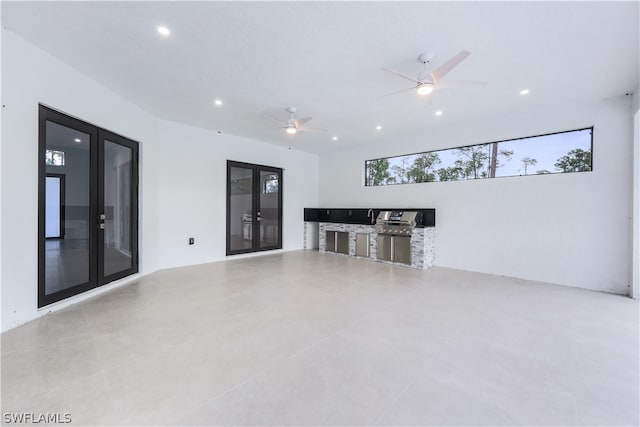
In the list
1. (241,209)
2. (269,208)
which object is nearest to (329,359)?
(241,209)

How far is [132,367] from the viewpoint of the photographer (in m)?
2.05

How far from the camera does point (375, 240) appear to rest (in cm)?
638

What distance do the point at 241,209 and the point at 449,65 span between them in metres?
5.26

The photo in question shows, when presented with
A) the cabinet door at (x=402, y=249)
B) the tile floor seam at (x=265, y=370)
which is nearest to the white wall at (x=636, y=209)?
the cabinet door at (x=402, y=249)

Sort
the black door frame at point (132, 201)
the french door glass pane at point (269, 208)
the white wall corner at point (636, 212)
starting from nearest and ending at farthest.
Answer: the white wall corner at point (636, 212) → the black door frame at point (132, 201) → the french door glass pane at point (269, 208)

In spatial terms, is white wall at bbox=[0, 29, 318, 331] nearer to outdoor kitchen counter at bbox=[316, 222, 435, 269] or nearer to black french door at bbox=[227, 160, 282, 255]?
black french door at bbox=[227, 160, 282, 255]

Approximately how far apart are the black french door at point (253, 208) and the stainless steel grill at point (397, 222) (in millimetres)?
2810

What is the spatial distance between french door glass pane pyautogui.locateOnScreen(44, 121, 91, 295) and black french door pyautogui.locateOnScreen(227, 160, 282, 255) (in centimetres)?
285

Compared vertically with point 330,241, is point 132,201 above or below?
above

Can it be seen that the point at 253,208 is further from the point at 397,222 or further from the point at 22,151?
the point at 22,151

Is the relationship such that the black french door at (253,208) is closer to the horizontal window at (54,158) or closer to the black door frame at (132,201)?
the black door frame at (132,201)

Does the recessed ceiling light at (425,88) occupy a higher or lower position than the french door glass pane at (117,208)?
higher

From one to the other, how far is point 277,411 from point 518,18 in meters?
3.72

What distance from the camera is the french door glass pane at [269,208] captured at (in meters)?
7.07
